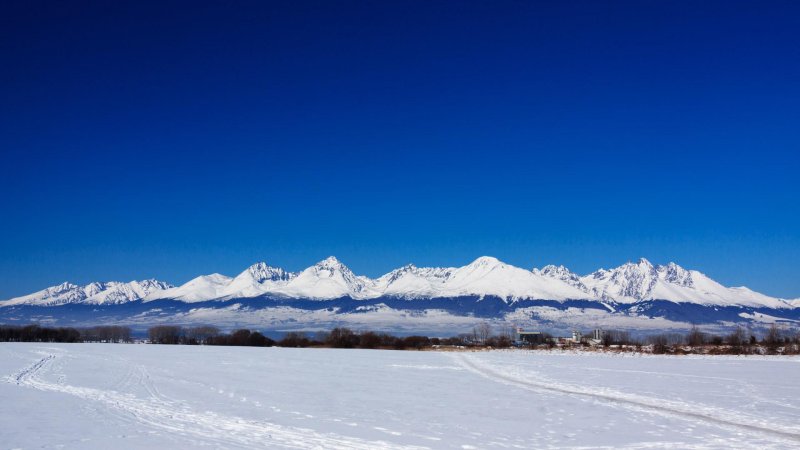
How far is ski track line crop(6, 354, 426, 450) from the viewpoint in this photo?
14.9 m

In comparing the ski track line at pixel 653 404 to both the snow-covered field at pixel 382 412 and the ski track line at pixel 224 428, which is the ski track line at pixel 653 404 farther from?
the ski track line at pixel 224 428

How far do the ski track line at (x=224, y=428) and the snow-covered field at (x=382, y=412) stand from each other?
47 millimetres

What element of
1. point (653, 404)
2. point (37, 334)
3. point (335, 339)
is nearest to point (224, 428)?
point (653, 404)

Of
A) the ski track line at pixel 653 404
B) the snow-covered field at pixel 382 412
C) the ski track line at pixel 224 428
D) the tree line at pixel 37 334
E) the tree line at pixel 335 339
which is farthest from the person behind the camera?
the tree line at pixel 37 334

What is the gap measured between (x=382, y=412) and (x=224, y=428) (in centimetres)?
569

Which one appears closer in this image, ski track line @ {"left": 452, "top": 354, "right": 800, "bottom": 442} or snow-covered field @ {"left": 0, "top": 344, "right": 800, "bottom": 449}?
snow-covered field @ {"left": 0, "top": 344, "right": 800, "bottom": 449}

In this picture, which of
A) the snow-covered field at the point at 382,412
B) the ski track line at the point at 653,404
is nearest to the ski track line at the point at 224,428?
the snow-covered field at the point at 382,412

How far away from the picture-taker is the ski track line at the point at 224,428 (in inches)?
588

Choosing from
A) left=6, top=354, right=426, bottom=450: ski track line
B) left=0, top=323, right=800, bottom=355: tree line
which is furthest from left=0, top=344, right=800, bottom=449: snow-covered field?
left=0, top=323, right=800, bottom=355: tree line

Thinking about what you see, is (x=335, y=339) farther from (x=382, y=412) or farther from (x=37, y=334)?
(x=382, y=412)

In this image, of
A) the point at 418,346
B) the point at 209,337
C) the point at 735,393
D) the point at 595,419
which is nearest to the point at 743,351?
the point at 418,346

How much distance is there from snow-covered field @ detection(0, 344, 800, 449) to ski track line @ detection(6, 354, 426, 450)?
5 centimetres

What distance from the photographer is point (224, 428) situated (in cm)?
1684

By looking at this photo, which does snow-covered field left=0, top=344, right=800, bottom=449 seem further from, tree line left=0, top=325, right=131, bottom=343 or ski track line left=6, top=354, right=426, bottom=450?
tree line left=0, top=325, right=131, bottom=343
